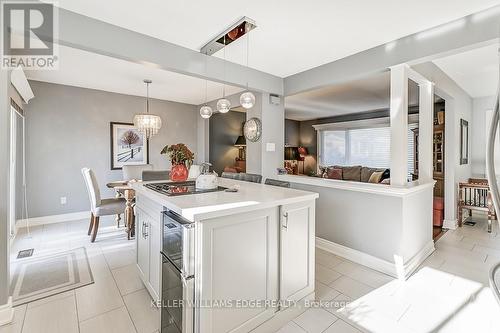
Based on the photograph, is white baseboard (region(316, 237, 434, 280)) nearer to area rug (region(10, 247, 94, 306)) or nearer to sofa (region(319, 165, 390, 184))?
sofa (region(319, 165, 390, 184))

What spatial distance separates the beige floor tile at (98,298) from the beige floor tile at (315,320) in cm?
147

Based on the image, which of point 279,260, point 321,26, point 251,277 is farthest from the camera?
point 321,26

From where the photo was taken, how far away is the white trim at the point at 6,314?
5.92 feet

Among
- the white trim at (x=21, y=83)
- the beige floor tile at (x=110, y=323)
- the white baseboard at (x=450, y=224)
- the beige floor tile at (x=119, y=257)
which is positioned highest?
the white trim at (x=21, y=83)

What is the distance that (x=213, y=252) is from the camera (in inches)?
59.6

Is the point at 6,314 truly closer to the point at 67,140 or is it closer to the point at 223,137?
the point at 67,140

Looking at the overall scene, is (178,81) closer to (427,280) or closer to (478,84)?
(427,280)

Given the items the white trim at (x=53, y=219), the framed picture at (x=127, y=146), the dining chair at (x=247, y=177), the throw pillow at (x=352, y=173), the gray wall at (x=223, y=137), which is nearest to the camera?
the dining chair at (x=247, y=177)

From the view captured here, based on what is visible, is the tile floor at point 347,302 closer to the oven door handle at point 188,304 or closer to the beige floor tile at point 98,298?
the beige floor tile at point 98,298

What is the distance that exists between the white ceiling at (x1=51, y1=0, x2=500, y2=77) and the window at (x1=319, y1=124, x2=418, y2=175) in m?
4.24

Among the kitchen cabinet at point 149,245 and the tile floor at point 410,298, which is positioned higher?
the kitchen cabinet at point 149,245

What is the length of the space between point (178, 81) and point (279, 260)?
3.46 metres

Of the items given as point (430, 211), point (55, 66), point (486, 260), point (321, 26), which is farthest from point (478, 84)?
point (55, 66)

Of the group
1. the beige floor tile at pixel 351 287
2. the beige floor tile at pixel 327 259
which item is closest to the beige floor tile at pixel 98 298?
the beige floor tile at pixel 351 287
